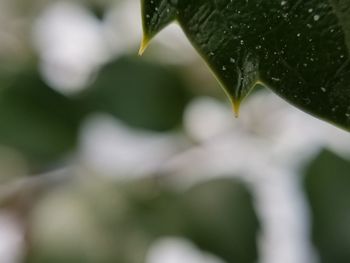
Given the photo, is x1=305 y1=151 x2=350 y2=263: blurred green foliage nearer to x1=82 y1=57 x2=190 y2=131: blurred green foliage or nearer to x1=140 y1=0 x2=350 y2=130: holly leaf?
x1=82 y1=57 x2=190 y2=131: blurred green foliage

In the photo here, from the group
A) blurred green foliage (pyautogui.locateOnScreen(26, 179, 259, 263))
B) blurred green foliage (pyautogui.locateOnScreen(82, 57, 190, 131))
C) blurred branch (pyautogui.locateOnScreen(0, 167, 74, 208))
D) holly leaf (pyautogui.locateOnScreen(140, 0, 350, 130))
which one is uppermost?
holly leaf (pyautogui.locateOnScreen(140, 0, 350, 130))

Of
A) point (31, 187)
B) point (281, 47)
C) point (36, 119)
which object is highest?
point (281, 47)

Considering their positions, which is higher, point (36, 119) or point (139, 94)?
point (139, 94)

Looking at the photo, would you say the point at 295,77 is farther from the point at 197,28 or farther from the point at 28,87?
the point at 28,87

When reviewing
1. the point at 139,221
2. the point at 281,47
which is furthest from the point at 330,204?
the point at 281,47

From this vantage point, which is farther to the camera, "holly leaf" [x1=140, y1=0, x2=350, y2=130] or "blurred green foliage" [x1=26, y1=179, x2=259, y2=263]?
"blurred green foliage" [x1=26, y1=179, x2=259, y2=263]

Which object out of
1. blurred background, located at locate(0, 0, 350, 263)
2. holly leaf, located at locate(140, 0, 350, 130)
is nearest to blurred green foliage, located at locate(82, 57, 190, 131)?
blurred background, located at locate(0, 0, 350, 263)

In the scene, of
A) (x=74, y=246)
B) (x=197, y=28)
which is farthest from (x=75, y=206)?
(x=197, y=28)

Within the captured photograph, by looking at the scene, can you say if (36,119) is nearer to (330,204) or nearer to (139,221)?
(139,221)
